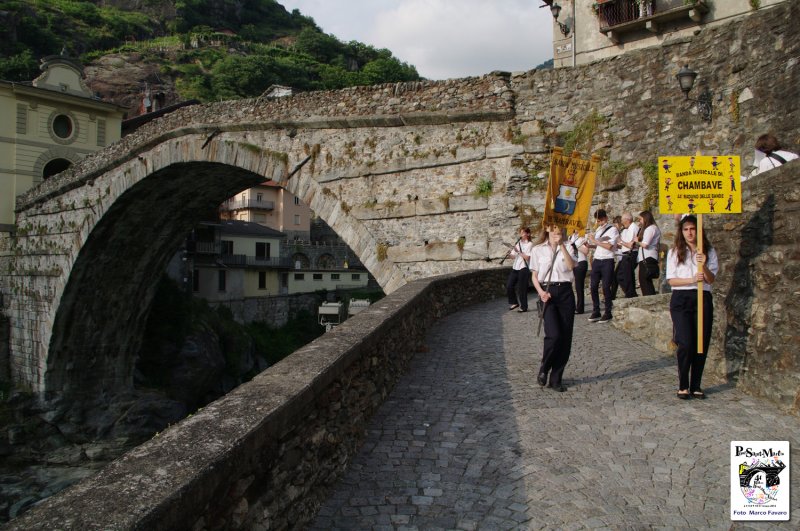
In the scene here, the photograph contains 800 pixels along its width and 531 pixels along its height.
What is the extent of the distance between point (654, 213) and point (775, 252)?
4.25 meters

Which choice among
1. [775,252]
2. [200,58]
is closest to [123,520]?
[775,252]

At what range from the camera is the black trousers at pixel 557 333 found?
15.3 feet

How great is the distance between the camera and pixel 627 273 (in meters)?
7.44

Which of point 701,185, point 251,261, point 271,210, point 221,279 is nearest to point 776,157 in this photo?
point 701,185

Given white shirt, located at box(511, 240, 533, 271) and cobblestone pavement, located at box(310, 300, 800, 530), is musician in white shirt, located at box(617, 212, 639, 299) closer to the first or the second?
white shirt, located at box(511, 240, 533, 271)

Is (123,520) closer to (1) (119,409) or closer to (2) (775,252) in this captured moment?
(2) (775,252)

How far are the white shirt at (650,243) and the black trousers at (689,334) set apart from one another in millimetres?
2714

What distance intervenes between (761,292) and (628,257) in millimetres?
2990

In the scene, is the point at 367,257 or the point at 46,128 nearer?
the point at 367,257

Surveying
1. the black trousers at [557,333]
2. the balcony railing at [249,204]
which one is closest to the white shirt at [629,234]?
the black trousers at [557,333]

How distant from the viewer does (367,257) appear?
36.3 ft

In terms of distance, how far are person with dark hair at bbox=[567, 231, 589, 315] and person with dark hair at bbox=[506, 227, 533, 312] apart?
0.57m

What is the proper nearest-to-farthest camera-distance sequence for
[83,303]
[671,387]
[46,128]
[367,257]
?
[671,387]
[367,257]
[83,303]
[46,128]

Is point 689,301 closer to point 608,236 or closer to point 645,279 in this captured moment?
point 608,236
